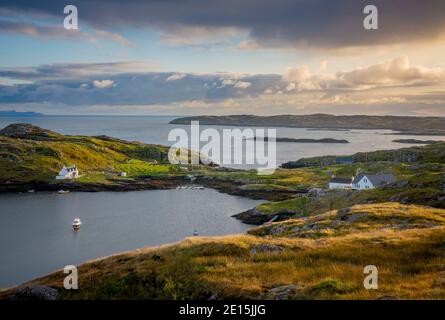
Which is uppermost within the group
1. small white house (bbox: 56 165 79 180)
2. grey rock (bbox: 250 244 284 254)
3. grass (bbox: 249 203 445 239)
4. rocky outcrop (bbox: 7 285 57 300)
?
grey rock (bbox: 250 244 284 254)

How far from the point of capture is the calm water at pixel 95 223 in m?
86.2

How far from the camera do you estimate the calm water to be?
86250mm

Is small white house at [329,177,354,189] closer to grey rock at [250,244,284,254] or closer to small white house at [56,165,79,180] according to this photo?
Result: grey rock at [250,244,284,254]

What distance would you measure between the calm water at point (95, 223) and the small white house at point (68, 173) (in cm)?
1895

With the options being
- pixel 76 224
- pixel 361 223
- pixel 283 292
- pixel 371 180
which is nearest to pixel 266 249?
pixel 283 292

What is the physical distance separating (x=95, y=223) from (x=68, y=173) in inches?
2982

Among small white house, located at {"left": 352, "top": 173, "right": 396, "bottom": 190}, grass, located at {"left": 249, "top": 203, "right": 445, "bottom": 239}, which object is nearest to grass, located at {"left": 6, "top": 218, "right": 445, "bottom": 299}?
grass, located at {"left": 249, "top": 203, "right": 445, "bottom": 239}

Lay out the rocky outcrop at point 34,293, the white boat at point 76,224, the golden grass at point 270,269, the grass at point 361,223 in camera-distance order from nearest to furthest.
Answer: the golden grass at point 270,269 → the rocky outcrop at point 34,293 → the grass at point 361,223 → the white boat at point 76,224

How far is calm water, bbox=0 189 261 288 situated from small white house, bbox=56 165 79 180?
19.0m

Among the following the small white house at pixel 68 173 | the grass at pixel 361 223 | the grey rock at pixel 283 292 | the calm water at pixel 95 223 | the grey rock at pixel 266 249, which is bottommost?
the calm water at pixel 95 223

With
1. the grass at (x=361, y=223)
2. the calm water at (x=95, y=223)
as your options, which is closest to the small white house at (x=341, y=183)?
the calm water at (x=95, y=223)

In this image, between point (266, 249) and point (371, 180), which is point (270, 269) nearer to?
point (266, 249)

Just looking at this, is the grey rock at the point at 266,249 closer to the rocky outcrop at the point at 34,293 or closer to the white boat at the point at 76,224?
the rocky outcrop at the point at 34,293
